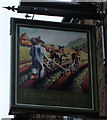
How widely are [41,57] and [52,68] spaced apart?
38cm

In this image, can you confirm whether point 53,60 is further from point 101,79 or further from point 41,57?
point 101,79

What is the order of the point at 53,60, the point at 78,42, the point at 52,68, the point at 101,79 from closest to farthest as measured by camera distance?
the point at 52,68 < the point at 53,60 < the point at 78,42 < the point at 101,79

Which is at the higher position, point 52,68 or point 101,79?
point 52,68

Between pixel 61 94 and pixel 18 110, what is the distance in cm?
108

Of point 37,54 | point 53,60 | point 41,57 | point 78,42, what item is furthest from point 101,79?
point 37,54

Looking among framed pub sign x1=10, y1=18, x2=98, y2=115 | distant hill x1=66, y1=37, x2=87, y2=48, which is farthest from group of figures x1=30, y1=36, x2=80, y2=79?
distant hill x1=66, y1=37, x2=87, y2=48

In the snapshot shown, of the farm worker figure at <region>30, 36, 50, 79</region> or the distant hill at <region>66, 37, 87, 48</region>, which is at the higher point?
the distant hill at <region>66, 37, 87, 48</region>

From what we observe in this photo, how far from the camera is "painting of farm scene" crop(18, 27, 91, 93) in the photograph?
10.1m

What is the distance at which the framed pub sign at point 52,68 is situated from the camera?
9.81 m

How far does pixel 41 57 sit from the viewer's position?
1038 centimetres

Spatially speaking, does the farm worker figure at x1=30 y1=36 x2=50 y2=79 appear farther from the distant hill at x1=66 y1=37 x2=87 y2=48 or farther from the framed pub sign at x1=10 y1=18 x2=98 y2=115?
the distant hill at x1=66 y1=37 x2=87 y2=48

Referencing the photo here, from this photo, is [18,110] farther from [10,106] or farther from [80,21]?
[80,21]

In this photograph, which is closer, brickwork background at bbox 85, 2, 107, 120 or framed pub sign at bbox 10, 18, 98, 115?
framed pub sign at bbox 10, 18, 98, 115

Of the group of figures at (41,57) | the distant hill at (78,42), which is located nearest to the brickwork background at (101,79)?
the distant hill at (78,42)
